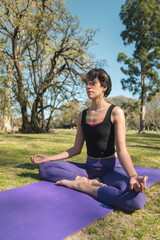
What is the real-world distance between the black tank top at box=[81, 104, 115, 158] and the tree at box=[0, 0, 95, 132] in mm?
12391

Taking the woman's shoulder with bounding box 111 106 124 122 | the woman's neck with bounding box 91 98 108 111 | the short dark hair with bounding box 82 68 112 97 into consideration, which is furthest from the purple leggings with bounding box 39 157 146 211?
the short dark hair with bounding box 82 68 112 97

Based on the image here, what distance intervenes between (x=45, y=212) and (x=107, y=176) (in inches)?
33.0

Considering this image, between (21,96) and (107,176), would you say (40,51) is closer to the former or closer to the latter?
(21,96)

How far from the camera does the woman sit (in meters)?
1.90

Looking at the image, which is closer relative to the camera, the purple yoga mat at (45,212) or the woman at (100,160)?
the purple yoga mat at (45,212)

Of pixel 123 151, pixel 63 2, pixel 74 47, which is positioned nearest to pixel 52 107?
pixel 74 47

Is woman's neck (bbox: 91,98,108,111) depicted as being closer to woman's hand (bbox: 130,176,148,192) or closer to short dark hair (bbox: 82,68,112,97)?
short dark hair (bbox: 82,68,112,97)

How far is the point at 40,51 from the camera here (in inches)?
595

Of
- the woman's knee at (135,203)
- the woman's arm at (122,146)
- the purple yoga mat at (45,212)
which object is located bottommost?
the purple yoga mat at (45,212)

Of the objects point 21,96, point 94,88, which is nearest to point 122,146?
point 94,88

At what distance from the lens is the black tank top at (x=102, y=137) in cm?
226

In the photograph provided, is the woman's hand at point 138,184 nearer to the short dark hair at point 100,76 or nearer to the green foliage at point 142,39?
the short dark hair at point 100,76

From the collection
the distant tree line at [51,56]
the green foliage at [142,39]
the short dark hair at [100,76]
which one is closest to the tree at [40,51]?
the distant tree line at [51,56]

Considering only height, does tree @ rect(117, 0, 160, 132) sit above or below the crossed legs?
above
